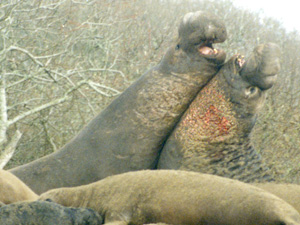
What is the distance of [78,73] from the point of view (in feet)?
37.3

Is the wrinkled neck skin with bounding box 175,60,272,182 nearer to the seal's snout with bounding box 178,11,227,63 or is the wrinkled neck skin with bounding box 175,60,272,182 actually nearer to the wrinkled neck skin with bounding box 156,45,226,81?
the wrinkled neck skin with bounding box 156,45,226,81

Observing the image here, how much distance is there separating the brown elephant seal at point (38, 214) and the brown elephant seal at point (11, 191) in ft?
3.69

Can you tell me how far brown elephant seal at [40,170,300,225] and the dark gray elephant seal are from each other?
2297mm

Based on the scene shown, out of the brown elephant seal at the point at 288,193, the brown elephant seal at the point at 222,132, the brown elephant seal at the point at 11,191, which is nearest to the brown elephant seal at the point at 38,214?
the brown elephant seal at the point at 11,191

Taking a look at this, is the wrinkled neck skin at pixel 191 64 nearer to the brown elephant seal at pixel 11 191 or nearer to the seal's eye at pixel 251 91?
the seal's eye at pixel 251 91

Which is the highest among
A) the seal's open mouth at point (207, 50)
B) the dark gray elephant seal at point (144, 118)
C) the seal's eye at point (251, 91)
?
the seal's open mouth at point (207, 50)

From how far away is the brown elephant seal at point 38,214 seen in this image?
8.41 feet

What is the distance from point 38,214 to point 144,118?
312 cm

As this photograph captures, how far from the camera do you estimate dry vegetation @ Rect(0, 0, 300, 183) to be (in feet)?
31.7

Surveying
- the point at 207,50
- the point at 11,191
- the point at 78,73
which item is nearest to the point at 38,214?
the point at 11,191

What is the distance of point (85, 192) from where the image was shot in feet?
11.0

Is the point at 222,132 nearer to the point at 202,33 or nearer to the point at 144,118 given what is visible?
the point at 144,118

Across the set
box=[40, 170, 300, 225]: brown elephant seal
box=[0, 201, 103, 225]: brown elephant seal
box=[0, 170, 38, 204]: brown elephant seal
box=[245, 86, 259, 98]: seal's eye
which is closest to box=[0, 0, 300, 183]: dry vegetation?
box=[245, 86, 259, 98]: seal's eye

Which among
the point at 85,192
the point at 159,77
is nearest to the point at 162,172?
the point at 85,192
